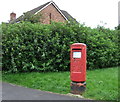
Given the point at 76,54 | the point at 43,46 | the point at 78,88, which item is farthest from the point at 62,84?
the point at 43,46

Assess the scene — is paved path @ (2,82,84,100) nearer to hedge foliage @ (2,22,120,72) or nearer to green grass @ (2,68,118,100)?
green grass @ (2,68,118,100)

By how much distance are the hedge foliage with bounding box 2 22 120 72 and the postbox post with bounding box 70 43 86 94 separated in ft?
8.21

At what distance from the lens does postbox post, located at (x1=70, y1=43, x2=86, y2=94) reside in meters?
5.32

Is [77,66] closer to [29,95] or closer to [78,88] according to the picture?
[78,88]

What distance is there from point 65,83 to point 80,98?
1.39m

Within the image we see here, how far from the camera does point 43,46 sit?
26.2ft

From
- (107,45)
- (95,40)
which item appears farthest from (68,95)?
(107,45)

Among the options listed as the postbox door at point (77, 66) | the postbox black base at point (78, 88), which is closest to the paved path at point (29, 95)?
the postbox black base at point (78, 88)

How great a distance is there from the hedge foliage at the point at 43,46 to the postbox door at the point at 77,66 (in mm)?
2481

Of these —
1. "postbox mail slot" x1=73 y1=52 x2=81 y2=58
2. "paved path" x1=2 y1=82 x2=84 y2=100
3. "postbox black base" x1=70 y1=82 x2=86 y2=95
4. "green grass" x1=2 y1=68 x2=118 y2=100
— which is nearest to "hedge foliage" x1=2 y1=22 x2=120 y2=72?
"green grass" x1=2 y1=68 x2=118 y2=100

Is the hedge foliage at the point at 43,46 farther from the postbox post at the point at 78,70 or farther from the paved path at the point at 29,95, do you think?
the postbox post at the point at 78,70

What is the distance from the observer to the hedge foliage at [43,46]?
7691 millimetres

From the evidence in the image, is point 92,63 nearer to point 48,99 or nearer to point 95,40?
point 95,40

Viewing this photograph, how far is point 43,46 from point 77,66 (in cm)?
294
